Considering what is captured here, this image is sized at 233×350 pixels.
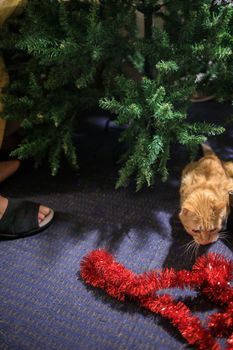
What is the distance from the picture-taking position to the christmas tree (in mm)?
1031

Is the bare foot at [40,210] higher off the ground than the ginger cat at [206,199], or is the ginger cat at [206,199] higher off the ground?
the ginger cat at [206,199]

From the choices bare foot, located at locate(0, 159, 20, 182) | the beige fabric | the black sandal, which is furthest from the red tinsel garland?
the beige fabric

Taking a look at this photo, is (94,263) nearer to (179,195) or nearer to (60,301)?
(60,301)

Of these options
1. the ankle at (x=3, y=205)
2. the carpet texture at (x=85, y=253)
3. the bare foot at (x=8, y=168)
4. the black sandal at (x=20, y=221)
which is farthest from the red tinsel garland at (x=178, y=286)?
the bare foot at (x=8, y=168)

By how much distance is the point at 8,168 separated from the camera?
52.3 inches

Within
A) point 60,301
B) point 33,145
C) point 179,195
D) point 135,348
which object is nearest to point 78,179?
point 33,145

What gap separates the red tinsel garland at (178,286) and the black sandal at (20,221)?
0.22 m

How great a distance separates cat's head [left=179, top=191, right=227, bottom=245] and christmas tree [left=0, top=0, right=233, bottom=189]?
5.5 inches

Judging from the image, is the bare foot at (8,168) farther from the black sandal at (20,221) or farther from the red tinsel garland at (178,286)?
the red tinsel garland at (178,286)

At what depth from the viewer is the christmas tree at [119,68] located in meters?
1.03

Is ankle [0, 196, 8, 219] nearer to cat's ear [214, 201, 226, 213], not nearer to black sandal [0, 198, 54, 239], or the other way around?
black sandal [0, 198, 54, 239]

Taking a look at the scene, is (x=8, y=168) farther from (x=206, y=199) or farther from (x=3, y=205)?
(x=206, y=199)

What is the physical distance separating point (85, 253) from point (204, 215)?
14.8 inches

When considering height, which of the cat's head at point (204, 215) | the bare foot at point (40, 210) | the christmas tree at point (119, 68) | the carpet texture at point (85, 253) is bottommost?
the carpet texture at point (85, 253)
